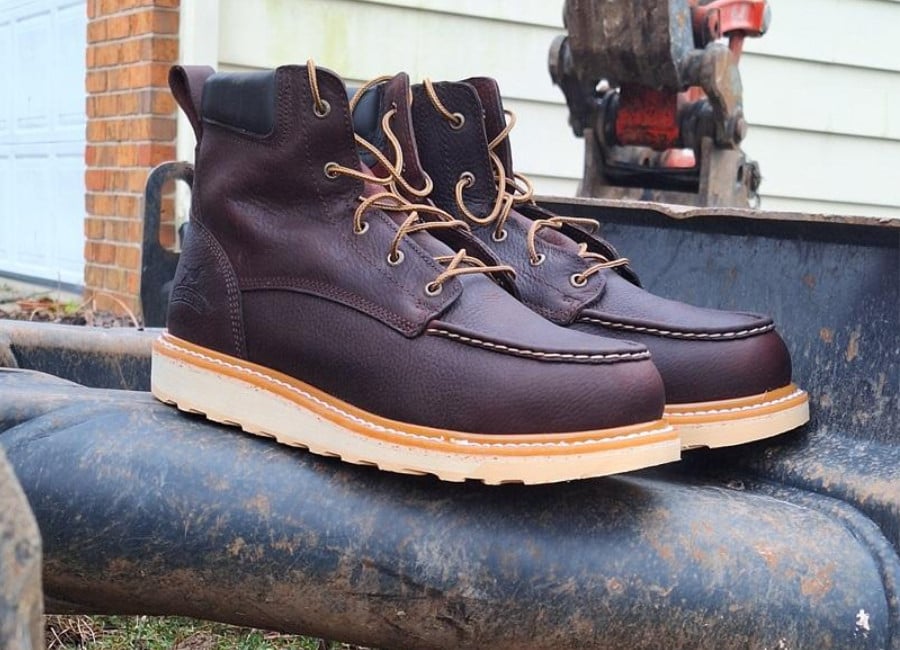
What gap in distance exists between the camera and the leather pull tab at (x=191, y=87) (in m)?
1.31

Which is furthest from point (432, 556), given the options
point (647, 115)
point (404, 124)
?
point (647, 115)

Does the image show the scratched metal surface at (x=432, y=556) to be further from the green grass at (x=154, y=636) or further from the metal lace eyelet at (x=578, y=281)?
the green grass at (x=154, y=636)

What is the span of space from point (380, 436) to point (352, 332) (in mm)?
117

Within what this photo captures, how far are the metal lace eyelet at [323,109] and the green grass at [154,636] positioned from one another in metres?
1.06

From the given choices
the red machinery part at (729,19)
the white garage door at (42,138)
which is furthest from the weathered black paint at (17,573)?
the white garage door at (42,138)

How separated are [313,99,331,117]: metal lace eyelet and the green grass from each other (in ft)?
3.48

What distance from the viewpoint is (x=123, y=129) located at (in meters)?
4.36

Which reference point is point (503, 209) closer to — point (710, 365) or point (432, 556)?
point (710, 365)

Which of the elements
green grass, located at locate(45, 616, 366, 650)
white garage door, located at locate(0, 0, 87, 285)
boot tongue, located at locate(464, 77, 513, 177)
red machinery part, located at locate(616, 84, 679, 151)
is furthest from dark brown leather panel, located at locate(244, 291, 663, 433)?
white garage door, located at locate(0, 0, 87, 285)

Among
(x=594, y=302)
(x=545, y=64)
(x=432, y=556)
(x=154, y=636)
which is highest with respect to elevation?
(x=545, y=64)

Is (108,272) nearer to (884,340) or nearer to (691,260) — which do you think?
(691,260)

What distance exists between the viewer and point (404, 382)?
1.10 metres

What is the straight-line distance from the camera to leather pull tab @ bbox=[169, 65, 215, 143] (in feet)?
4.30

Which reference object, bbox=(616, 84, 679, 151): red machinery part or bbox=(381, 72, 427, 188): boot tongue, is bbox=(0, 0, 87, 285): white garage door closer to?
bbox=(616, 84, 679, 151): red machinery part
